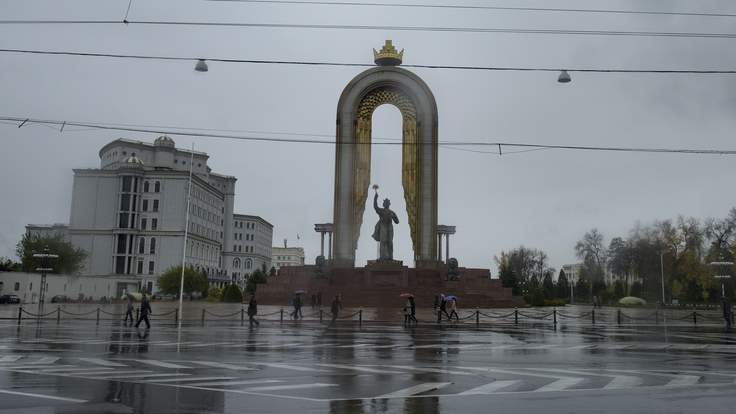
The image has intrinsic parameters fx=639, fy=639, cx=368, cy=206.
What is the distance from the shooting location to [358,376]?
1234 cm

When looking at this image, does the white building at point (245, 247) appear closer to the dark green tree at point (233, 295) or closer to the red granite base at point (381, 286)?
the dark green tree at point (233, 295)

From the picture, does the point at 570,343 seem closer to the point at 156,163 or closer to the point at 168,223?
the point at 168,223

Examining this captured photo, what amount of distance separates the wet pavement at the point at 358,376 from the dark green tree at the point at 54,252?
63.7 metres

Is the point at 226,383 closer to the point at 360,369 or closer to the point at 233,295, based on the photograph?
the point at 360,369

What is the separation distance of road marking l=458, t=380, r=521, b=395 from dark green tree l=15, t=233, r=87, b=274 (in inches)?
3086

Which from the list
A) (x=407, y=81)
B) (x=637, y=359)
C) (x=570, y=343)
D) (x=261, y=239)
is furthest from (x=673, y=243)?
(x=261, y=239)

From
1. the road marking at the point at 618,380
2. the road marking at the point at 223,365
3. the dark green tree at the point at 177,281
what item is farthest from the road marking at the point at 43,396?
the dark green tree at the point at 177,281

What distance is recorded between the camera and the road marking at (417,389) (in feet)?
33.1

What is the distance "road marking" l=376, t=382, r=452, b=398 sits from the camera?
10.1 meters

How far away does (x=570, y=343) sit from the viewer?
→ 71.5 feet

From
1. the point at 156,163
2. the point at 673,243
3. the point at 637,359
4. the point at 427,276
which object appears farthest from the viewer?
the point at 156,163

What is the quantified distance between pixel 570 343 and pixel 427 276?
29.9 m

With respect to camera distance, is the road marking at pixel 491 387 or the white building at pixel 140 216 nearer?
the road marking at pixel 491 387

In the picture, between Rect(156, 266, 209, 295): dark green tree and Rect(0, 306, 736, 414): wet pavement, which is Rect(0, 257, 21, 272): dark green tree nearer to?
Rect(156, 266, 209, 295): dark green tree
